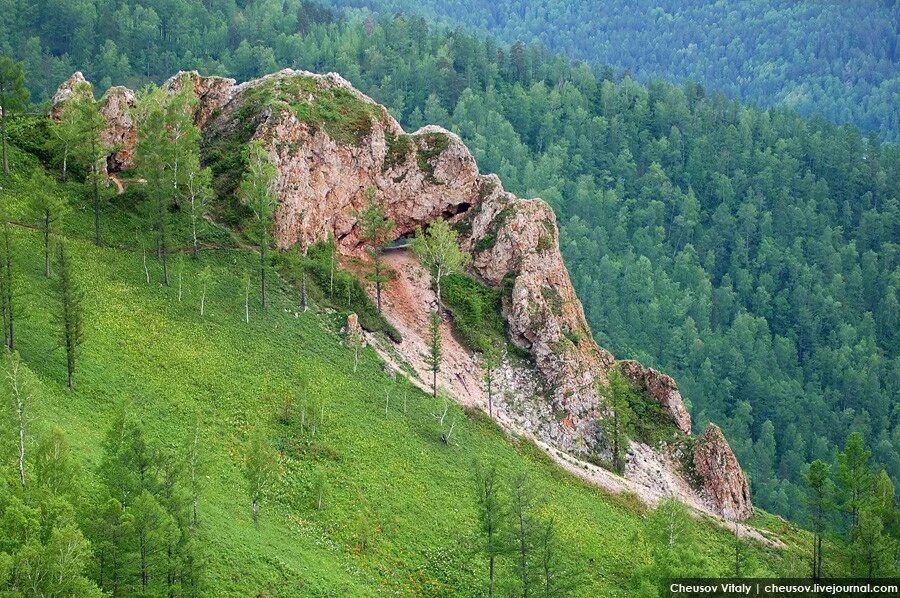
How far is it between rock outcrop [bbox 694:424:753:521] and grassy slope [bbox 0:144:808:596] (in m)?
9.38

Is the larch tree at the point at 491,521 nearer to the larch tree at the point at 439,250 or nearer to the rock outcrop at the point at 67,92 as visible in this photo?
the larch tree at the point at 439,250

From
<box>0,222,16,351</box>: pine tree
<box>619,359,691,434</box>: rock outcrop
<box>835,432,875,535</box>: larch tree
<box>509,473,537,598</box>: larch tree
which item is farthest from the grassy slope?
<box>619,359,691,434</box>: rock outcrop

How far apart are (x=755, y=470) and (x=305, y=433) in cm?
12392

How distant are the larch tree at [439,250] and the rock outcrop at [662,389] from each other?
777 inches

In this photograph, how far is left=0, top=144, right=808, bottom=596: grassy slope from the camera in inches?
2365

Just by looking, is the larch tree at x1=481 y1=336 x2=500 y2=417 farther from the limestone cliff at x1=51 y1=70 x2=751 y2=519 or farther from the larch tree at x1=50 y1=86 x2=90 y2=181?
the larch tree at x1=50 y1=86 x2=90 y2=181

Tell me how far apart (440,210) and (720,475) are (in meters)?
35.3

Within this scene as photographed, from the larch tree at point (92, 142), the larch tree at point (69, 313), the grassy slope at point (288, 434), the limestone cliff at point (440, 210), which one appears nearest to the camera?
the grassy slope at point (288, 434)

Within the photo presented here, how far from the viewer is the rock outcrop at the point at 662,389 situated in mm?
99938

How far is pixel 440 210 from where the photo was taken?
330 ft

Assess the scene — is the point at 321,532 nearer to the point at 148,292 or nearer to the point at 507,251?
the point at 148,292

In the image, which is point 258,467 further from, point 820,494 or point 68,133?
point 68,133

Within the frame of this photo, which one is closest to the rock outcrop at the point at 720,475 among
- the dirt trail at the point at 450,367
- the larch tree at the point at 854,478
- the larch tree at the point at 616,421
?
the dirt trail at the point at 450,367

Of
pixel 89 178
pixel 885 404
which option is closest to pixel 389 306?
pixel 89 178
